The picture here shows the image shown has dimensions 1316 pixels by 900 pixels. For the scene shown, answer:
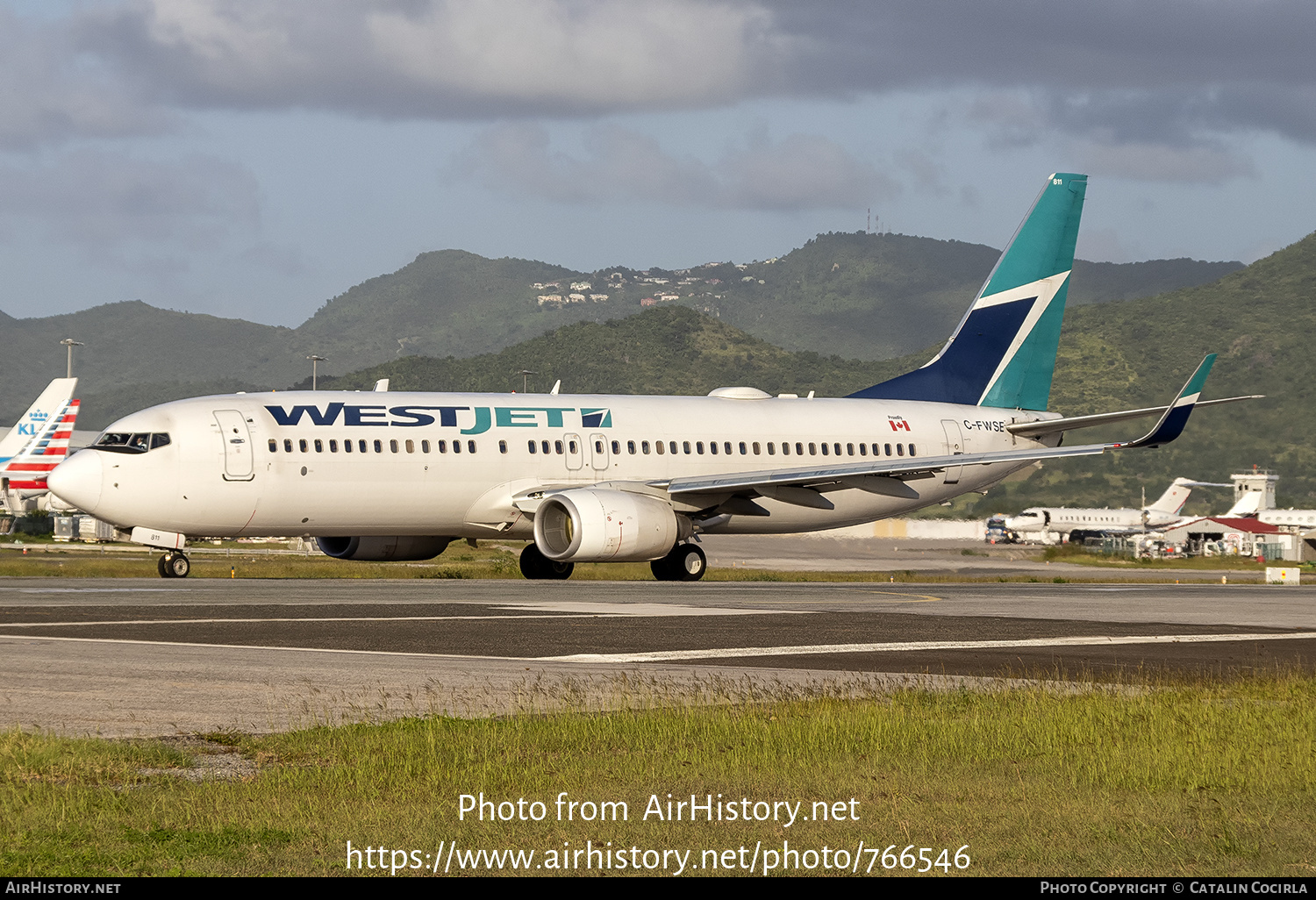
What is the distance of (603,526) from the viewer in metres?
33.6

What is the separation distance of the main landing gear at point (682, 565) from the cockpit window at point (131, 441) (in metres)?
11.9

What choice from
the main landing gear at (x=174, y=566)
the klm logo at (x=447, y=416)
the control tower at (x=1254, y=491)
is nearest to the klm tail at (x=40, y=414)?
the main landing gear at (x=174, y=566)

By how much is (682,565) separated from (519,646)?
760 inches

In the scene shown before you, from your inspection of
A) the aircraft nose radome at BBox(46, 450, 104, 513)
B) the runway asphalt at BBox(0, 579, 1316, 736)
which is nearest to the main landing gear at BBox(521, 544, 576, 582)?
the runway asphalt at BBox(0, 579, 1316, 736)

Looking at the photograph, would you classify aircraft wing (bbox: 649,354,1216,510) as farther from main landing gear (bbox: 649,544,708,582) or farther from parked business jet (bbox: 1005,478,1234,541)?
parked business jet (bbox: 1005,478,1234,541)

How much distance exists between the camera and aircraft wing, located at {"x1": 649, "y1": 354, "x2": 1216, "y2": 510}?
1406 inches

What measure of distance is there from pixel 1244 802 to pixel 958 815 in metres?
1.90

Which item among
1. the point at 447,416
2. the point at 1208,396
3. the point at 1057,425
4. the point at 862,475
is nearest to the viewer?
the point at 447,416

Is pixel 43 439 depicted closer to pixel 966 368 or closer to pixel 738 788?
pixel 966 368

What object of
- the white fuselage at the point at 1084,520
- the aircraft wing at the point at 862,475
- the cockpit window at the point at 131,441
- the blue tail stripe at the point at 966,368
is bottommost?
the white fuselage at the point at 1084,520

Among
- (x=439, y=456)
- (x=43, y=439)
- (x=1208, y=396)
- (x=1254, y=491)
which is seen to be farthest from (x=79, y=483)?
(x=1208, y=396)

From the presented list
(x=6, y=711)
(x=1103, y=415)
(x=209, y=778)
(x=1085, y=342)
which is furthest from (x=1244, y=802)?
(x=1085, y=342)

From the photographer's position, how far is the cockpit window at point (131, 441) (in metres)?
32.9

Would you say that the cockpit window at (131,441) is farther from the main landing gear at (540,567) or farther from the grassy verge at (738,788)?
the grassy verge at (738,788)
